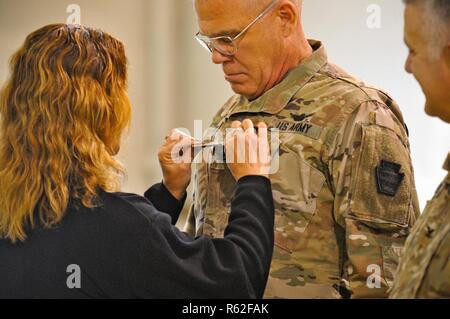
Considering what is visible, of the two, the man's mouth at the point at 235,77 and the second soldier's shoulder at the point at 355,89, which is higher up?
the man's mouth at the point at 235,77

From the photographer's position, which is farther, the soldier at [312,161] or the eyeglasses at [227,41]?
the eyeglasses at [227,41]

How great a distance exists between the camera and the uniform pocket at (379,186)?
1503mm

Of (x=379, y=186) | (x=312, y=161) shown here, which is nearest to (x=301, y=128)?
(x=312, y=161)

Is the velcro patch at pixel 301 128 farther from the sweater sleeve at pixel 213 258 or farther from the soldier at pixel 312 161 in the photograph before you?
the sweater sleeve at pixel 213 258

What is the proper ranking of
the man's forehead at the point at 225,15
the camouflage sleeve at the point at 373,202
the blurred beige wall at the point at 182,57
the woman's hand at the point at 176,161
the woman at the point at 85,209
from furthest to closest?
the blurred beige wall at the point at 182,57, the woman's hand at the point at 176,161, the man's forehead at the point at 225,15, the camouflage sleeve at the point at 373,202, the woman at the point at 85,209

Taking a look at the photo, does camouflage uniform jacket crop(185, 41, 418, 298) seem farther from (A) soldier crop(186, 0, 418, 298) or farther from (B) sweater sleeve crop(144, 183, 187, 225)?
(B) sweater sleeve crop(144, 183, 187, 225)

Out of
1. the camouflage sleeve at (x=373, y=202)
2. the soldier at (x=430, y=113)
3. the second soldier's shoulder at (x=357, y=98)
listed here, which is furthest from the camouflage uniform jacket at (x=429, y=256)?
the second soldier's shoulder at (x=357, y=98)

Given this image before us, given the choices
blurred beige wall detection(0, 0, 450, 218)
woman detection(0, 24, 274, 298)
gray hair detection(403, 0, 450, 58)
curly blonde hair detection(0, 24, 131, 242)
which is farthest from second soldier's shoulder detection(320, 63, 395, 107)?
blurred beige wall detection(0, 0, 450, 218)

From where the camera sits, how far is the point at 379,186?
1508mm

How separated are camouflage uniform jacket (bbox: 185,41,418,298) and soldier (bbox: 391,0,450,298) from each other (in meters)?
0.27

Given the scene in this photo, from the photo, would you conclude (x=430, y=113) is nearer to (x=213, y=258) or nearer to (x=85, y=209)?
(x=213, y=258)

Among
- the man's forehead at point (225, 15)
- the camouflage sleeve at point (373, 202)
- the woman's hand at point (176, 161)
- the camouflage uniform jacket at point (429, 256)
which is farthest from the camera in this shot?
the woman's hand at point (176, 161)

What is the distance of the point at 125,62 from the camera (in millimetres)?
1500
